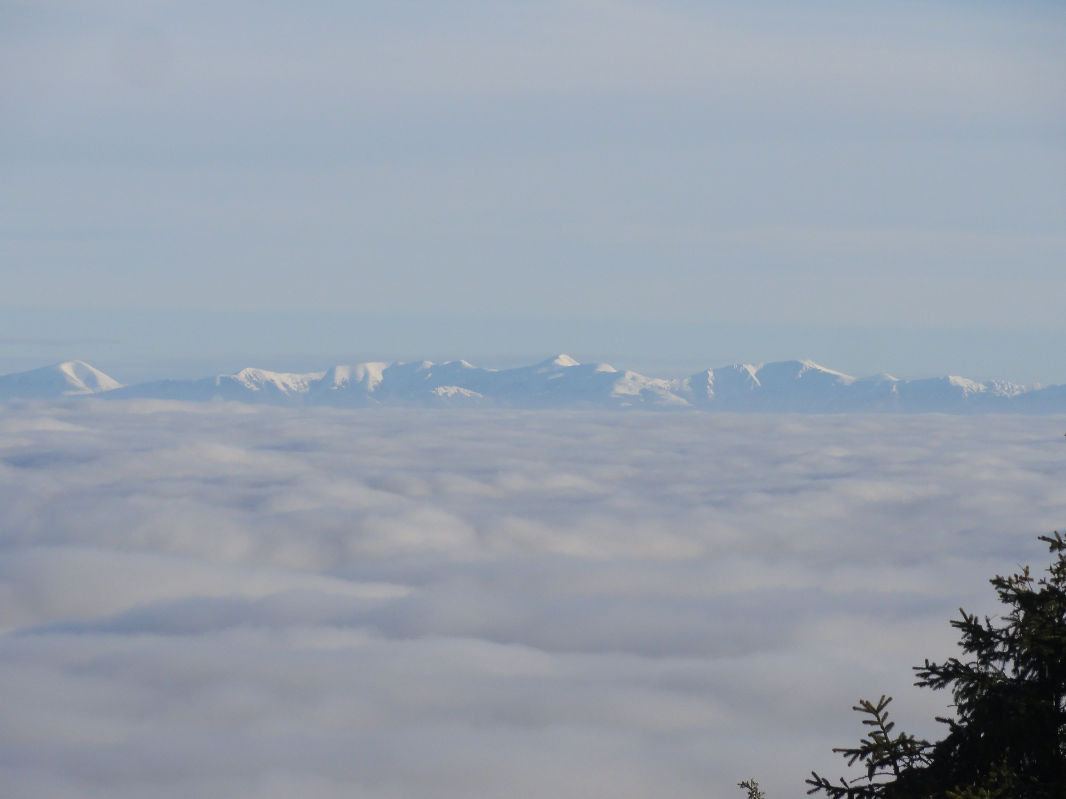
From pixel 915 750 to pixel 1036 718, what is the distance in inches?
62.1

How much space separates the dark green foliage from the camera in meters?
13.2

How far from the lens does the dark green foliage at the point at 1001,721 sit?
13.2 metres

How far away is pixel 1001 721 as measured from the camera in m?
13.5

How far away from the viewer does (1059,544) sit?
13430mm

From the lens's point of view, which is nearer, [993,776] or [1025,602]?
[993,776]

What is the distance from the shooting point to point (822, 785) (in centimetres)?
1360

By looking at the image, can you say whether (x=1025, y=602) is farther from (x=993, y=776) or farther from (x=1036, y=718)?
→ (x=993, y=776)

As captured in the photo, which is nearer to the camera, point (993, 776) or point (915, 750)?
point (993, 776)

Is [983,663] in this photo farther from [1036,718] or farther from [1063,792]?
[1063,792]

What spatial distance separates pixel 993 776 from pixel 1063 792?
1.30 metres

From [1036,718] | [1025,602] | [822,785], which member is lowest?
[822,785]

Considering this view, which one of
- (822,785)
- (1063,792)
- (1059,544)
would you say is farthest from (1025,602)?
(822,785)

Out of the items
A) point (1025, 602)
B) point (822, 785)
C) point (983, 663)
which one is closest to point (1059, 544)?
point (1025, 602)

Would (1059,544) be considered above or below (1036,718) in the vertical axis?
above
